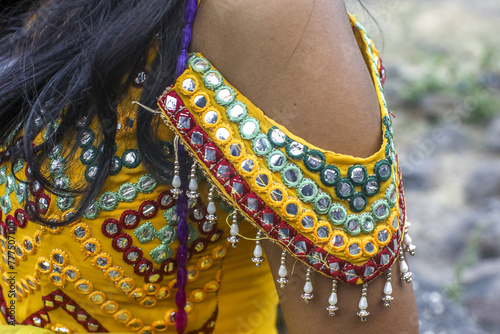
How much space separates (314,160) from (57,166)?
417 millimetres

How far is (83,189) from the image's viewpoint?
904 millimetres

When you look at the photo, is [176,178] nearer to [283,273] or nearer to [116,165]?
[116,165]

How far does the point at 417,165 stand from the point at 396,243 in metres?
3.41

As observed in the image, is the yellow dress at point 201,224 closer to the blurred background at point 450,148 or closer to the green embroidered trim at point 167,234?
the green embroidered trim at point 167,234

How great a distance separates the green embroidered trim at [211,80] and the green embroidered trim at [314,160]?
16cm

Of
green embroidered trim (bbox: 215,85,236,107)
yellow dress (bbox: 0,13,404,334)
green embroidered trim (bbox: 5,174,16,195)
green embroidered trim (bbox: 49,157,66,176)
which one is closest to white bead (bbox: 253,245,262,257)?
yellow dress (bbox: 0,13,404,334)

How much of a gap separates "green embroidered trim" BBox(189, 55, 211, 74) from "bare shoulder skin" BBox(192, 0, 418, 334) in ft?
0.04

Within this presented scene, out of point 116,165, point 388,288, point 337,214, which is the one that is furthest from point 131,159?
point 388,288

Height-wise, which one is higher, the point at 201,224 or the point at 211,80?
the point at 211,80

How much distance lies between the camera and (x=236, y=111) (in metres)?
0.80

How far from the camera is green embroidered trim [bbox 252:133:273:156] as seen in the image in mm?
798

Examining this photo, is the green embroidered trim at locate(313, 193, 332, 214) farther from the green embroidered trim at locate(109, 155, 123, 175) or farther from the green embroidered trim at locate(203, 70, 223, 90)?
the green embroidered trim at locate(109, 155, 123, 175)

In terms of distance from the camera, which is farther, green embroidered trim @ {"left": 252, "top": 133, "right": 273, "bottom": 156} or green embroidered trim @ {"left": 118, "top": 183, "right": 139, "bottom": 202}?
green embroidered trim @ {"left": 118, "top": 183, "right": 139, "bottom": 202}

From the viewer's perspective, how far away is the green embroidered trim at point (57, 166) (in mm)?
915
